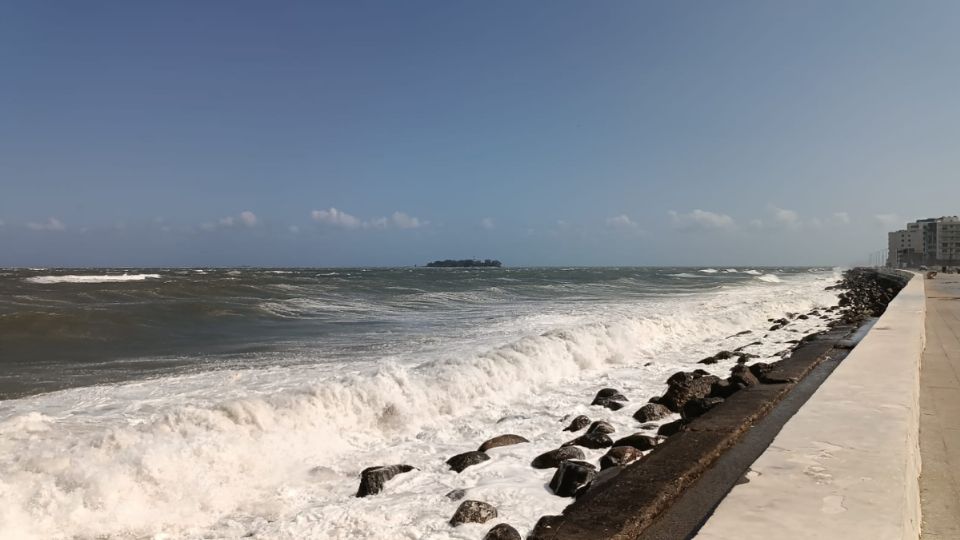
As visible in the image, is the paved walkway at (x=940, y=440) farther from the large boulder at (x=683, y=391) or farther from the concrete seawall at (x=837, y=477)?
the large boulder at (x=683, y=391)

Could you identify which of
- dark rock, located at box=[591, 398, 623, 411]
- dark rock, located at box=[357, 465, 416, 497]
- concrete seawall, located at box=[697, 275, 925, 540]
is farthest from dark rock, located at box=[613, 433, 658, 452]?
dark rock, located at box=[357, 465, 416, 497]

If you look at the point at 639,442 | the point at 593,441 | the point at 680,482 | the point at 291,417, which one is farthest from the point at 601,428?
the point at 291,417

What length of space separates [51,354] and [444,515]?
980 centimetres

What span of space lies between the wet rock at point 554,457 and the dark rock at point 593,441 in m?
0.22

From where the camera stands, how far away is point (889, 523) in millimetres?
2133

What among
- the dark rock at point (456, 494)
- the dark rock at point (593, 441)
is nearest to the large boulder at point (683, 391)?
the dark rock at point (593, 441)

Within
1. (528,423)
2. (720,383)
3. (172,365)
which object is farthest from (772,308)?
(172,365)

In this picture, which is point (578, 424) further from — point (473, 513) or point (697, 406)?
point (473, 513)

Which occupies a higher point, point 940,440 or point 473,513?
point 940,440

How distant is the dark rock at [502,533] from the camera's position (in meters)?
3.05

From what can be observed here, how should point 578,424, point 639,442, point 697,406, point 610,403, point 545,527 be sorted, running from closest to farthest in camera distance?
point 545,527 → point 639,442 → point 578,424 → point 697,406 → point 610,403

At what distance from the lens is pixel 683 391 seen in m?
6.27

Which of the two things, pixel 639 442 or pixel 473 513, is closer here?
pixel 473 513

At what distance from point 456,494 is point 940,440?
3.45m
